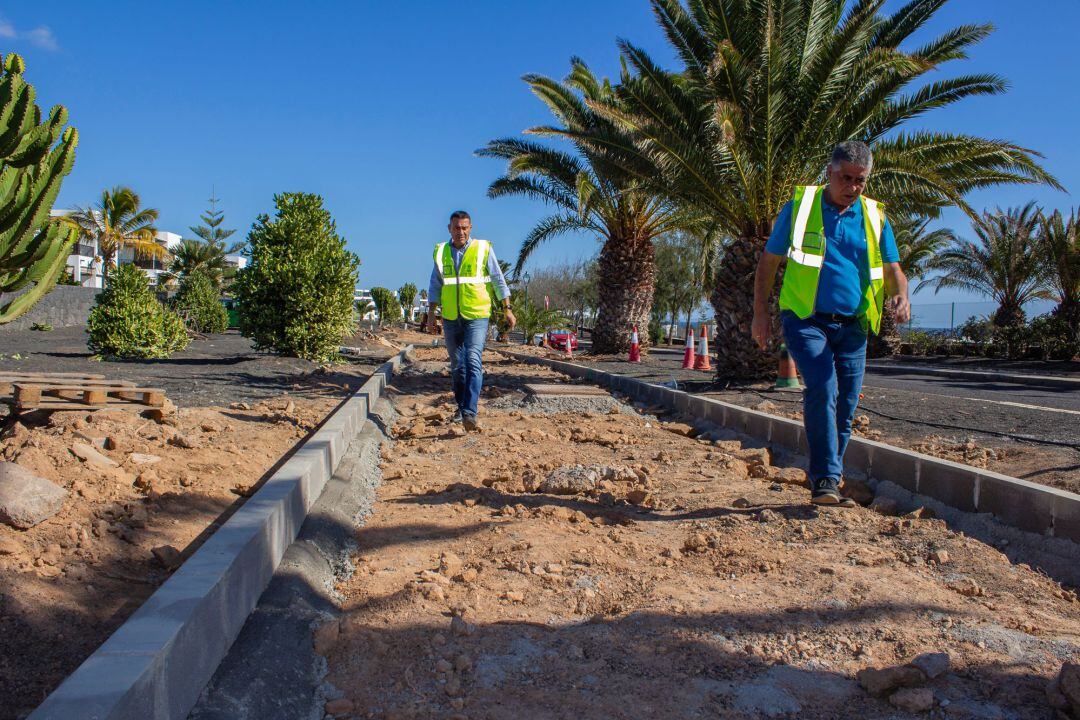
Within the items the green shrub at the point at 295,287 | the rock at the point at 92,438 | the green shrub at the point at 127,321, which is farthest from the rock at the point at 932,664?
the green shrub at the point at 127,321

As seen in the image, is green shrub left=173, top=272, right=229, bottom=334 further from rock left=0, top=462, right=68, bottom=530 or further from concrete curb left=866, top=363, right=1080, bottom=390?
rock left=0, top=462, right=68, bottom=530

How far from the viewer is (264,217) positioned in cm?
1236

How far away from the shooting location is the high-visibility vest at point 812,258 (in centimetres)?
397

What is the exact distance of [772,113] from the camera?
9656mm

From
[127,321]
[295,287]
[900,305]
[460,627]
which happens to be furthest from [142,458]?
[127,321]

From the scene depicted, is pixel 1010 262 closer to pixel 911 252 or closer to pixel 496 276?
pixel 911 252

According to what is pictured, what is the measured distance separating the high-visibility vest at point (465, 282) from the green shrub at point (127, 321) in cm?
769

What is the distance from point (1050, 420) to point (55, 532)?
23.0 ft

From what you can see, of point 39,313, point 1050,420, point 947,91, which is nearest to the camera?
point 1050,420

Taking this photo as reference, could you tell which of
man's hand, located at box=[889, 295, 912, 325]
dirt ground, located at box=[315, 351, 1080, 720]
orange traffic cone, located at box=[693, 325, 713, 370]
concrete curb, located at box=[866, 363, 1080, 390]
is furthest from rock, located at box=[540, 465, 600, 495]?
concrete curb, located at box=[866, 363, 1080, 390]

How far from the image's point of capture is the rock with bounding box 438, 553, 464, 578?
3.17 metres

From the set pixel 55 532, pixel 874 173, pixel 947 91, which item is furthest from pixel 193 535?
pixel 947 91

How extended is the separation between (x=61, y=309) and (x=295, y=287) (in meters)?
17.3

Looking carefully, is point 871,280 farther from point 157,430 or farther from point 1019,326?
point 1019,326
